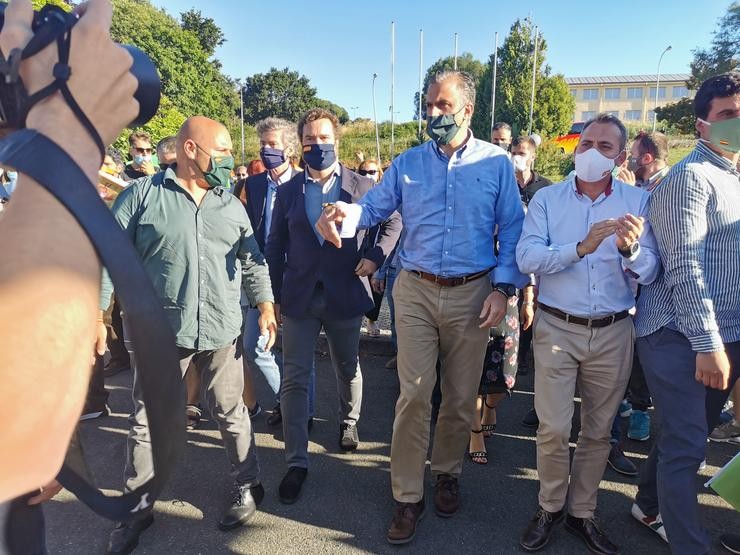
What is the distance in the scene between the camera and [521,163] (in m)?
4.97

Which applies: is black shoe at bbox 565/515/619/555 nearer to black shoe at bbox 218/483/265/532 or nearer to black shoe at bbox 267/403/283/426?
black shoe at bbox 218/483/265/532

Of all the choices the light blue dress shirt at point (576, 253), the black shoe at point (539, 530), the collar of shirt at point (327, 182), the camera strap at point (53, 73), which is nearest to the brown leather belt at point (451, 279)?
the light blue dress shirt at point (576, 253)

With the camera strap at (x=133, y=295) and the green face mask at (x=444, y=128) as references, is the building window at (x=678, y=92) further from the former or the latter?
the camera strap at (x=133, y=295)

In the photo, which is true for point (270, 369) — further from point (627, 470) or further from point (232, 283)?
point (627, 470)

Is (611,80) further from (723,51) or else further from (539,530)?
(539,530)

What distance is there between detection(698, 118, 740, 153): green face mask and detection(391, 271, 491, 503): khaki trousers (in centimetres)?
128

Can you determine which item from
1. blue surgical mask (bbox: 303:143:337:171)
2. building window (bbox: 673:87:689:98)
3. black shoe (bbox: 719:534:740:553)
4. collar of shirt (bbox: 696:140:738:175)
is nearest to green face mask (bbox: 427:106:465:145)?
blue surgical mask (bbox: 303:143:337:171)

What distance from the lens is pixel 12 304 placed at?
0.55 m

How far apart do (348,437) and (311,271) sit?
128cm

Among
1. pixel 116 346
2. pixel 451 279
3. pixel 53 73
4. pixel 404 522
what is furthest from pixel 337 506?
pixel 116 346

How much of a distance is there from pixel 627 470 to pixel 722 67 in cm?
5793

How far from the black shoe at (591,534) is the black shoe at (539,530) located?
0.09 m

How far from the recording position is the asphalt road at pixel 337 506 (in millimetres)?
2672

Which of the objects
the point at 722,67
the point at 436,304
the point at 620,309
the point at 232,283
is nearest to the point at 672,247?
the point at 620,309
